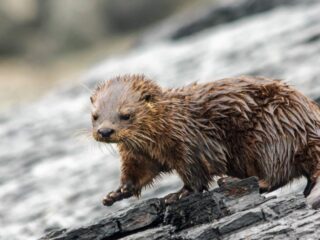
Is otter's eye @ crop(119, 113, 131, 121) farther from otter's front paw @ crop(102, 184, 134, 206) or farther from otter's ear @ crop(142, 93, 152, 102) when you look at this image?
→ otter's front paw @ crop(102, 184, 134, 206)

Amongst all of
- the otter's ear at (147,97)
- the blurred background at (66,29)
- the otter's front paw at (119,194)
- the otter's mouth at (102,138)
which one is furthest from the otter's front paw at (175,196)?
the blurred background at (66,29)

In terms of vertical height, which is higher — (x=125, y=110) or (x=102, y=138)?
(x=125, y=110)

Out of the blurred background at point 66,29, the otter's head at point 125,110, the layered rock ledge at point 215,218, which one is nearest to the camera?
the layered rock ledge at point 215,218

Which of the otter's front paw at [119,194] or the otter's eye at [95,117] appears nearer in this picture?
the otter's eye at [95,117]

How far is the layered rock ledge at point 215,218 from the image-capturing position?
7.41 metres

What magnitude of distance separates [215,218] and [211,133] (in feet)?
2.60

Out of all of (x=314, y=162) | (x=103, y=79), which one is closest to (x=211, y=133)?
(x=314, y=162)

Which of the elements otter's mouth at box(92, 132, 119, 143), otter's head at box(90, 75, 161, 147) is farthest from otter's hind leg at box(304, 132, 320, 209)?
otter's mouth at box(92, 132, 119, 143)

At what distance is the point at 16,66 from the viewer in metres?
33.3

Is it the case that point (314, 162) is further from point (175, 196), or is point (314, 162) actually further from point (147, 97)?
point (147, 97)

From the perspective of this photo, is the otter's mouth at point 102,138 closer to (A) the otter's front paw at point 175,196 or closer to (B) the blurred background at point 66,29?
(A) the otter's front paw at point 175,196

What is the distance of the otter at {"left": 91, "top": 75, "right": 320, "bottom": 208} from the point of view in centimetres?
807

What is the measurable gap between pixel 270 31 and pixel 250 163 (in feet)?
34.8

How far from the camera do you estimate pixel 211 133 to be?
8188 millimetres
